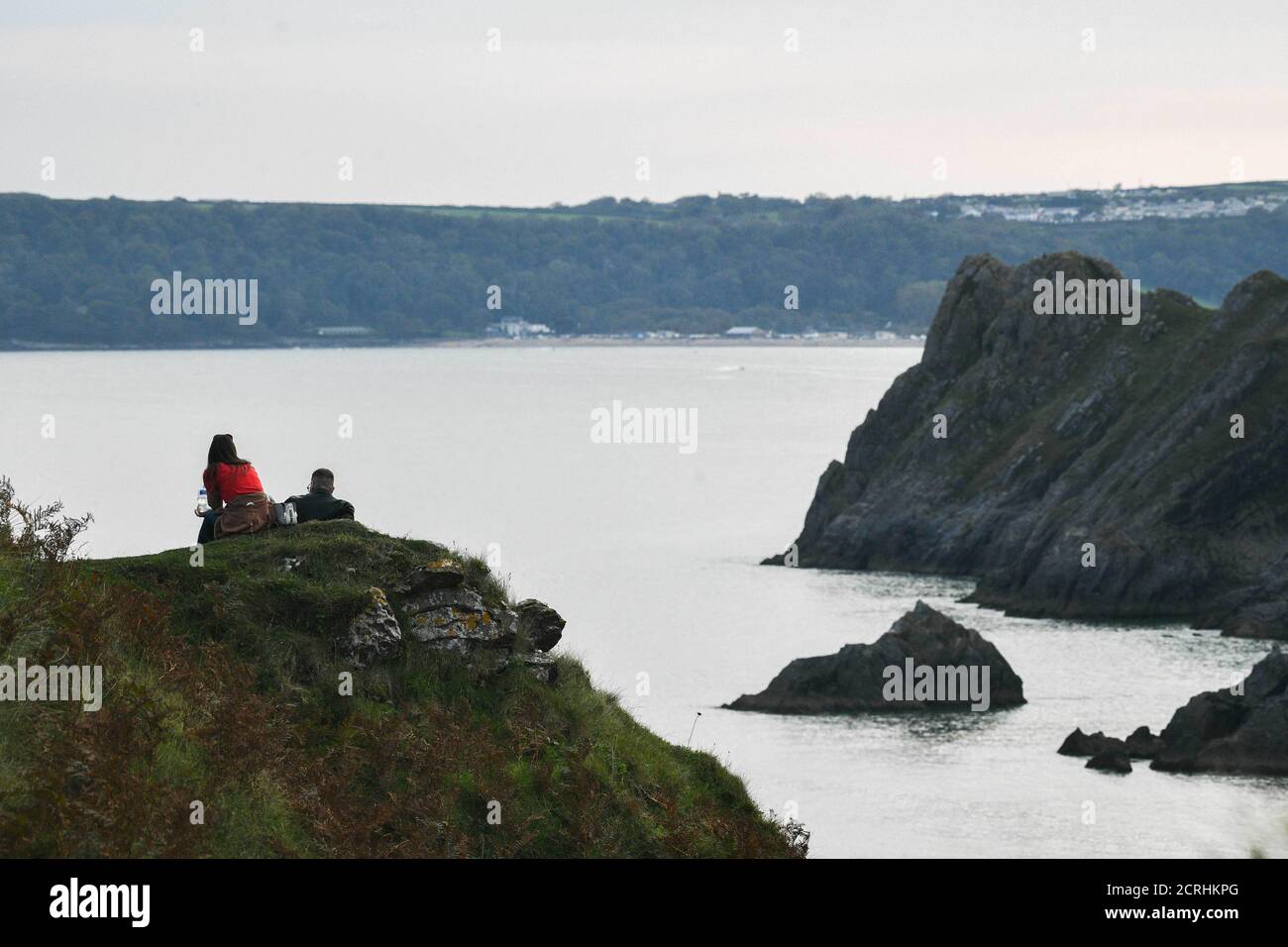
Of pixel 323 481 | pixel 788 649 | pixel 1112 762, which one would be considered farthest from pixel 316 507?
pixel 788 649

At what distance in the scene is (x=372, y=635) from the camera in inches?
802

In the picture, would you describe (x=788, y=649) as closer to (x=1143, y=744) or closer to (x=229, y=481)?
(x=1143, y=744)

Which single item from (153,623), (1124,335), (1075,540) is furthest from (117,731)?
(1124,335)

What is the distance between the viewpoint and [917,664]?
6150 centimetres

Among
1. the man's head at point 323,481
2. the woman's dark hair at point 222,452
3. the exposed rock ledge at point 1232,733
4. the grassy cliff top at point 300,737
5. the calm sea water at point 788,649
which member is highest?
the woman's dark hair at point 222,452

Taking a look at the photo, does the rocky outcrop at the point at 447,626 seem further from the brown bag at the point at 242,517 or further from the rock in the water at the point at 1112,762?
the rock in the water at the point at 1112,762

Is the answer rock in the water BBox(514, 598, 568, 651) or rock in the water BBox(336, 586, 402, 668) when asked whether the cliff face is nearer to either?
rock in the water BBox(514, 598, 568, 651)

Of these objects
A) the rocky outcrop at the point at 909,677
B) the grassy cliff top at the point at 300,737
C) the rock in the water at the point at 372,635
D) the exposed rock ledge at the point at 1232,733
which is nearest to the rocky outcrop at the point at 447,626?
the rock in the water at the point at 372,635

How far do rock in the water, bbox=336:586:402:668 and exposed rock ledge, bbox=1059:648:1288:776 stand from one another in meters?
34.5

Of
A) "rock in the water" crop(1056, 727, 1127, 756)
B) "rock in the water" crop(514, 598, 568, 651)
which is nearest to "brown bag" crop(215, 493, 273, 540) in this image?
"rock in the water" crop(514, 598, 568, 651)

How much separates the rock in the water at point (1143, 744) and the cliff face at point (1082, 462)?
910 inches

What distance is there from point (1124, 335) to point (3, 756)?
91777 mm

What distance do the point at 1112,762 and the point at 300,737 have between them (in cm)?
3761

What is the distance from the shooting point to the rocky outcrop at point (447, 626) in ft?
67.2
